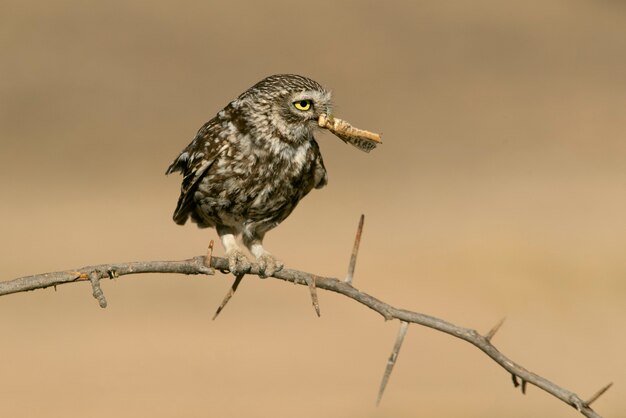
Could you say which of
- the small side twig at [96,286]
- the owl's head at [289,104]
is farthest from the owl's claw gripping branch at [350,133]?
the small side twig at [96,286]

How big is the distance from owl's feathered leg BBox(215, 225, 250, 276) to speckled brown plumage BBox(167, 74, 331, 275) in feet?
0.04

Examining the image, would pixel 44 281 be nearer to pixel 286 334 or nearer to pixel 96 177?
pixel 286 334

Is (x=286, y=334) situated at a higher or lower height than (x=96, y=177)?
lower

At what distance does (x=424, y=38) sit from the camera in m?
46.4

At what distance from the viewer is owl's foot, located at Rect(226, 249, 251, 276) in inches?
315

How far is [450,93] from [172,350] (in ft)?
71.0

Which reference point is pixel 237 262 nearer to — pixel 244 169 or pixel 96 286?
pixel 244 169

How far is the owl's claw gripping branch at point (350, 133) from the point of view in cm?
777

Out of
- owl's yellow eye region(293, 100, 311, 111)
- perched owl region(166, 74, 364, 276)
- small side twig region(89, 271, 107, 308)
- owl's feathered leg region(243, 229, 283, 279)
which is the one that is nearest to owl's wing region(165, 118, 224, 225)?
perched owl region(166, 74, 364, 276)

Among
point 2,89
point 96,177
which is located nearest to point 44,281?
point 96,177

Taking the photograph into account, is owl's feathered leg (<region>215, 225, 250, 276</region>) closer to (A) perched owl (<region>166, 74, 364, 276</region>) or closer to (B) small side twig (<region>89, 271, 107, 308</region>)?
(A) perched owl (<region>166, 74, 364, 276</region>)

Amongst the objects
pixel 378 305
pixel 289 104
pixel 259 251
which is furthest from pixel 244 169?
pixel 378 305

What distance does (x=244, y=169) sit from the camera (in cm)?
856

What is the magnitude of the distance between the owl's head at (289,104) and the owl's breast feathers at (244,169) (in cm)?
6
